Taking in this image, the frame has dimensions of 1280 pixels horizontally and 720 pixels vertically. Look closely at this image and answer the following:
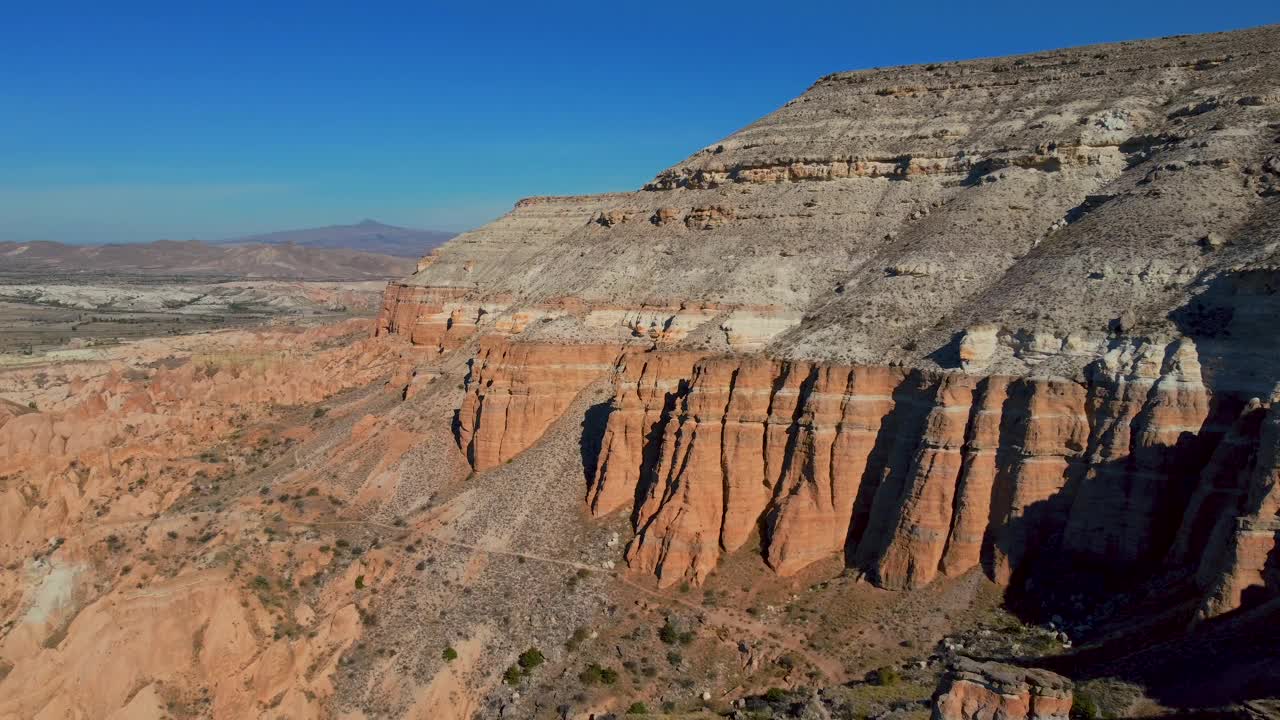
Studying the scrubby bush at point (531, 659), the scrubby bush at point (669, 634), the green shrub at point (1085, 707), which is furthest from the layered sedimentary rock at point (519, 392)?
the green shrub at point (1085, 707)

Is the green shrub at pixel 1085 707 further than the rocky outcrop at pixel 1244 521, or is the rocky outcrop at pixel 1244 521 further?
the rocky outcrop at pixel 1244 521

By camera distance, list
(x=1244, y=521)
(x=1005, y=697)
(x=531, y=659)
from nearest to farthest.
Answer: (x=1005, y=697), (x=1244, y=521), (x=531, y=659)

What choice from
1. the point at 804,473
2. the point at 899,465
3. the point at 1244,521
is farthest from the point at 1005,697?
the point at 804,473

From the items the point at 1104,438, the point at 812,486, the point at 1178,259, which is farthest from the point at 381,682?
the point at 1178,259

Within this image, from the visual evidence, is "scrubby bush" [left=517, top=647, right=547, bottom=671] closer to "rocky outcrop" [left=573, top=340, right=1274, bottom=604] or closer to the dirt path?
the dirt path

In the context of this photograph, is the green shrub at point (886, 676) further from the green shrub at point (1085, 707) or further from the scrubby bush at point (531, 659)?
the scrubby bush at point (531, 659)

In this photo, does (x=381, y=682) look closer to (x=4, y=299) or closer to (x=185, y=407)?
(x=185, y=407)

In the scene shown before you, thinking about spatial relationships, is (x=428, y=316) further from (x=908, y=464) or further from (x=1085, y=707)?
(x=1085, y=707)
